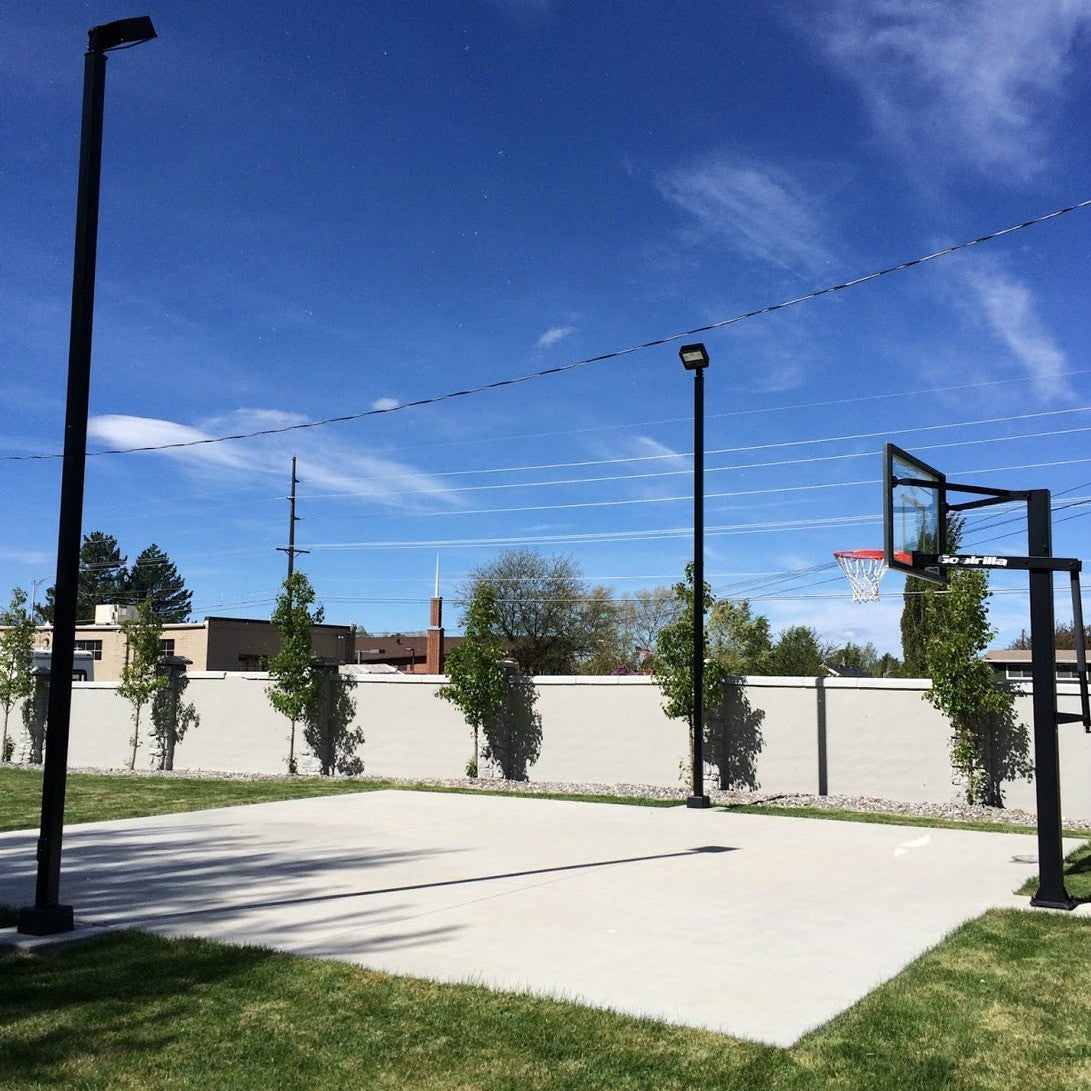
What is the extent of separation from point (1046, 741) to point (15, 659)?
2617 cm

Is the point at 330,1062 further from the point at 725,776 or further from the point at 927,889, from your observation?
Result: the point at 725,776

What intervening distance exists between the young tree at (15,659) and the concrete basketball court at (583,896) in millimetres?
15899

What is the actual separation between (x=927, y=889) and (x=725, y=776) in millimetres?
8876

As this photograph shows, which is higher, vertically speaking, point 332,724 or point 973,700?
point 973,700

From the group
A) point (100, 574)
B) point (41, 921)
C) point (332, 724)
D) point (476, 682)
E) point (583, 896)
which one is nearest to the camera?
point (41, 921)

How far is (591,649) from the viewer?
61.4 metres

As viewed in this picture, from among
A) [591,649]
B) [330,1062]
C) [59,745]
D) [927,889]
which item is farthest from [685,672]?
[591,649]

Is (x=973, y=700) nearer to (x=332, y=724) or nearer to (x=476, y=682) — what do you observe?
(x=476, y=682)

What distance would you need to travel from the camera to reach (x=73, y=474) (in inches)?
272

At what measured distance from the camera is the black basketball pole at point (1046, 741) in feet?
24.9

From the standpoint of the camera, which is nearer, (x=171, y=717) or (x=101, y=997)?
(x=101, y=997)

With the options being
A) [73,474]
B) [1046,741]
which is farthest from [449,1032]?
[1046,741]

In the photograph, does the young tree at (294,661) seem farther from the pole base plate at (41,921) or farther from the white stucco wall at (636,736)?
the pole base plate at (41,921)

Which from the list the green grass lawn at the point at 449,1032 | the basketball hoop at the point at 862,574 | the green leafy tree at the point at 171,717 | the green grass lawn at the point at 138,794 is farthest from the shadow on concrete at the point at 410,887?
the basketball hoop at the point at 862,574
